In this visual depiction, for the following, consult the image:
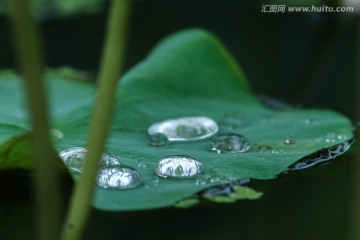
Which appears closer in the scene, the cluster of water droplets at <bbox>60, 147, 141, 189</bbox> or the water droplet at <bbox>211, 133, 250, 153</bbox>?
the cluster of water droplets at <bbox>60, 147, 141, 189</bbox>

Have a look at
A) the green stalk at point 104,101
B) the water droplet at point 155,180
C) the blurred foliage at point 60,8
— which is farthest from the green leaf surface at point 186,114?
the blurred foliage at point 60,8

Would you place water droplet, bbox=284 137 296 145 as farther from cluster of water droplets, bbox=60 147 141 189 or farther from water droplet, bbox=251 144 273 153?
cluster of water droplets, bbox=60 147 141 189

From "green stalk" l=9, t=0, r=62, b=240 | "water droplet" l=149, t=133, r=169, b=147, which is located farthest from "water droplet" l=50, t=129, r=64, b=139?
"green stalk" l=9, t=0, r=62, b=240

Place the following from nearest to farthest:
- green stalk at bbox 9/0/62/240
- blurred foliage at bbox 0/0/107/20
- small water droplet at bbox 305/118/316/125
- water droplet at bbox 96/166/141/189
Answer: green stalk at bbox 9/0/62/240 < water droplet at bbox 96/166/141/189 < small water droplet at bbox 305/118/316/125 < blurred foliage at bbox 0/0/107/20

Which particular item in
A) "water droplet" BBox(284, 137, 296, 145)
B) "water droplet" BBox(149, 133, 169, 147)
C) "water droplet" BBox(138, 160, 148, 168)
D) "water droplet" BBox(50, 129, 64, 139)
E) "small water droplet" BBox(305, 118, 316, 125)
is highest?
"small water droplet" BBox(305, 118, 316, 125)

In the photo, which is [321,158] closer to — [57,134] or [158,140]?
[158,140]

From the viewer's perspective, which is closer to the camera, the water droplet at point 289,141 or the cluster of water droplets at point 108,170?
the cluster of water droplets at point 108,170

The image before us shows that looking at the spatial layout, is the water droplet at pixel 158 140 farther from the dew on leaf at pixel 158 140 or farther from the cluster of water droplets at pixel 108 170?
the cluster of water droplets at pixel 108 170
